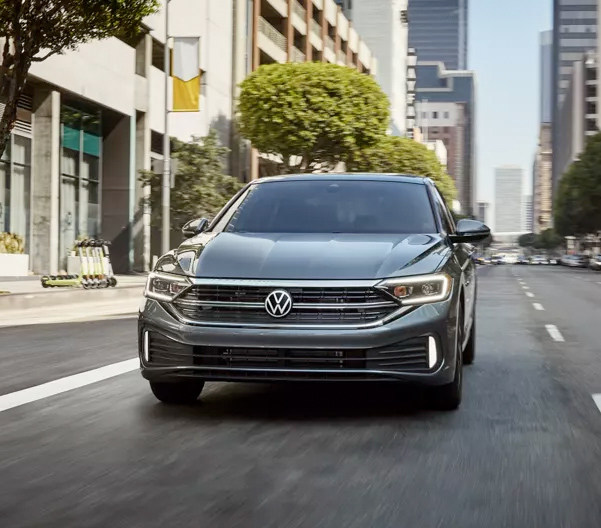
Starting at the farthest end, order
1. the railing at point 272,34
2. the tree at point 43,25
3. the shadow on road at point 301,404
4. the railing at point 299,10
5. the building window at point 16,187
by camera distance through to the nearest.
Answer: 1. the railing at point 299,10
2. the railing at point 272,34
3. the building window at point 16,187
4. the tree at point 43,25
5. the shadow on road at point 301,404

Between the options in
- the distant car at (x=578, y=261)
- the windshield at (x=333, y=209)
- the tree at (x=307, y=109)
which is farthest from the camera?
the distant car at (x=578, y=261)

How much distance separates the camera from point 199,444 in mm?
5043

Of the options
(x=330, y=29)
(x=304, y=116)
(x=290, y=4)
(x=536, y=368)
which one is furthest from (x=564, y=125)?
(x=536, y=368)

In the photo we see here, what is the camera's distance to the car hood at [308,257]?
218 inches

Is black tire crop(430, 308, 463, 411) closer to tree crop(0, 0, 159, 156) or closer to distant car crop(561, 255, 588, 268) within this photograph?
tree crop(0, 0, 159, 156)

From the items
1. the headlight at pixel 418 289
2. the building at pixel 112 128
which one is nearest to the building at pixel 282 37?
the building at pixel 112 128

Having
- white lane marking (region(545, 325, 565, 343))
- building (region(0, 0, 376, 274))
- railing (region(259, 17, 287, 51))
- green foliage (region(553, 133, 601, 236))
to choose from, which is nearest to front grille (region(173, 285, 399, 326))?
white lane marking (region(545, 325, 565, 343))

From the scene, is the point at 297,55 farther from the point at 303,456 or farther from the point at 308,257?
the point at 303,456

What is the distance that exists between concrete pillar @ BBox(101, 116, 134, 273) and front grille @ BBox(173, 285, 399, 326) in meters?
28.7

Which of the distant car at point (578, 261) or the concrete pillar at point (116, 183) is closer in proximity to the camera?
the concrete pillar at point (116, 183)

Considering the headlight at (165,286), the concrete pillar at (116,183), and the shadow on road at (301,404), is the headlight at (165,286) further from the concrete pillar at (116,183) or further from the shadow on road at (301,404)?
the concrete pillar at (116,183)

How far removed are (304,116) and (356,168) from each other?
40.9ft

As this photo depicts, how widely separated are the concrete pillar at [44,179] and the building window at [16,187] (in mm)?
213

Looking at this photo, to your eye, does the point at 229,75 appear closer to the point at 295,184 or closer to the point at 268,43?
the point at 268,43
